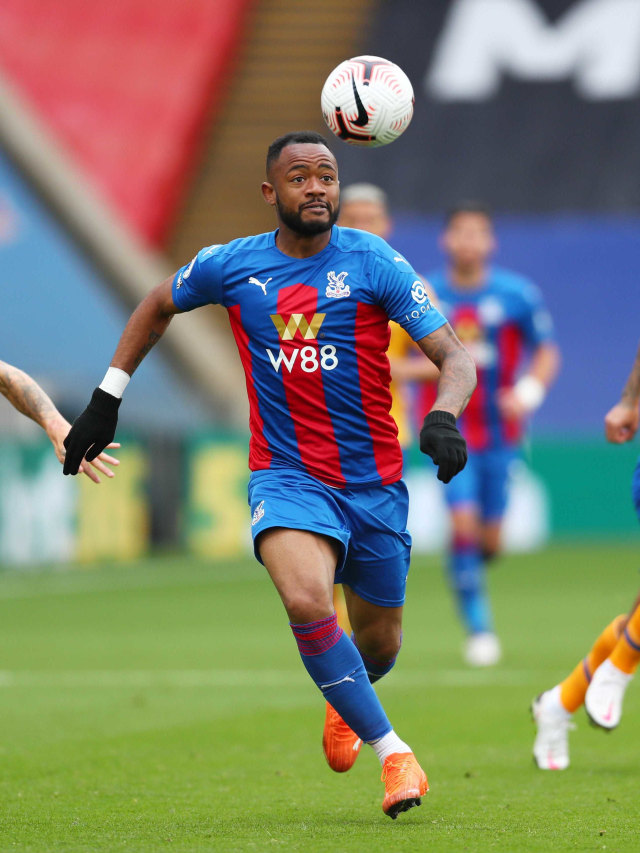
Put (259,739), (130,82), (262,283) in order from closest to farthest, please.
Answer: (262,283) < (259,739) < (130,82)

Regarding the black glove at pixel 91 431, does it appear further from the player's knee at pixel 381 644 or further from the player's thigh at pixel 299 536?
the player's knee at pixel 381 644

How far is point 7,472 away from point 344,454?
1226 centimetres

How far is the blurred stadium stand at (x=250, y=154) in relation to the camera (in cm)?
2495

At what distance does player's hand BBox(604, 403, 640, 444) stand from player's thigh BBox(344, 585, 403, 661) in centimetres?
111

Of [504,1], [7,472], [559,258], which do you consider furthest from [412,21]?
[7,472]

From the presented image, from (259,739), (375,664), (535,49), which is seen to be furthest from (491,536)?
(535,49)

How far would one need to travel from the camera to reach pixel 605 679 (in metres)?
6.05

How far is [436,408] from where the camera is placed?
5.12 m

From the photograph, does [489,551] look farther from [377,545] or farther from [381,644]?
[377,545]

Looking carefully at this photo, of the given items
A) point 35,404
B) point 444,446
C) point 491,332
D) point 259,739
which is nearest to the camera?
point 444,446

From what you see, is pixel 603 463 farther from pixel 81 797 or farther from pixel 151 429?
pixel 81 797

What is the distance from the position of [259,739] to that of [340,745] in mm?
1490

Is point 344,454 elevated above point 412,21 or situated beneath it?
situated beneath

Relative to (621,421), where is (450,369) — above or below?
above
